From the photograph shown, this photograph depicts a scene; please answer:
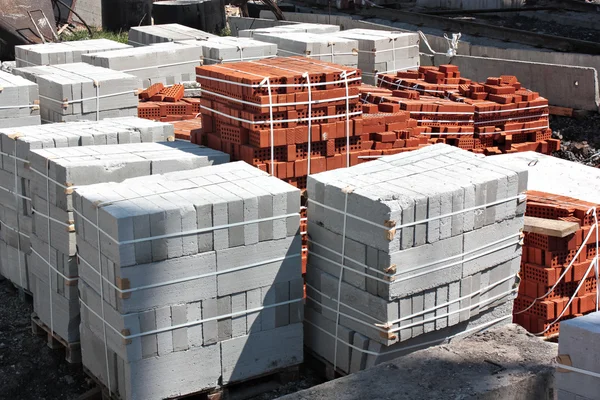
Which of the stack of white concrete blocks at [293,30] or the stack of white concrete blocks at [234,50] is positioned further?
the stack of white concrete blocks at [293,30]

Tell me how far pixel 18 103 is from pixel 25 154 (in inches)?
83.4

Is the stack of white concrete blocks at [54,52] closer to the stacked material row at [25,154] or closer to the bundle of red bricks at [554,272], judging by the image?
the stacked material row at [25,154]

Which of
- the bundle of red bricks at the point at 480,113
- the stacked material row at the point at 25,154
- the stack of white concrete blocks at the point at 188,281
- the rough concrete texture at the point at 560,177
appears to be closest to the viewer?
the stack of white concrete blocks at the point at 188,281

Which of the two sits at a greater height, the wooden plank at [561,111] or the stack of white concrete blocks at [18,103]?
the stack of white concrete blocks at [18,103]

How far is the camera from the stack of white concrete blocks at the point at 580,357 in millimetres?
7082

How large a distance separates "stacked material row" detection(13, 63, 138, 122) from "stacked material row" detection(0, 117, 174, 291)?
845 mm

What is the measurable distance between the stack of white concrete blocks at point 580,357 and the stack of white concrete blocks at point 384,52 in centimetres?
1082

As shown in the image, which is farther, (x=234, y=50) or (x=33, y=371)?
(x=234, y=50)

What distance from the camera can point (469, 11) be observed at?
94.6 ft

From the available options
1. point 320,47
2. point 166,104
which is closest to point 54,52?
point 166,104

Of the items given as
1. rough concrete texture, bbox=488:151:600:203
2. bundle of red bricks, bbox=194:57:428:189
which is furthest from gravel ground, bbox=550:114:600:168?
bundle of red bricks, bbox=194:57:428:189

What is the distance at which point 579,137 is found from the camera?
17.5 metres

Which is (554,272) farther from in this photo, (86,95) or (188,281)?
(86,95)

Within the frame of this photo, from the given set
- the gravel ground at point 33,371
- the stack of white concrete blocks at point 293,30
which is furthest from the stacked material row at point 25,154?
the stack of white concrete blocks at point 293,30
